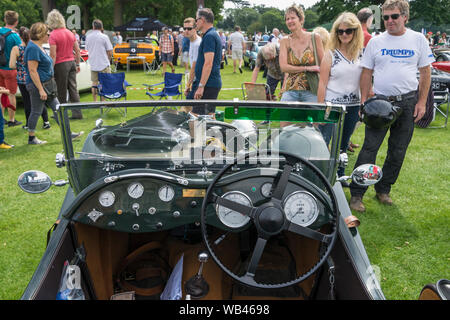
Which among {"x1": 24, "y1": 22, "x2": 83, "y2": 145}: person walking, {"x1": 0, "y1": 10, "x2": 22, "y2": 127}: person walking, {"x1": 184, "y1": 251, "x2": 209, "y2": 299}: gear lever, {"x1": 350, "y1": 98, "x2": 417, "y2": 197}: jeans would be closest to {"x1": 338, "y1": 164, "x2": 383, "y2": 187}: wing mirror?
{"x1": 184, "y1": 251, "x2": 209, "y2": 299}: gear lever

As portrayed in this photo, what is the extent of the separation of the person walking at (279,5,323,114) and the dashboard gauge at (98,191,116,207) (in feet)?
10.9

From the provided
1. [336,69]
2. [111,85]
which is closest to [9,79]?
[111,85]

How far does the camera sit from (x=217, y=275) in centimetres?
265

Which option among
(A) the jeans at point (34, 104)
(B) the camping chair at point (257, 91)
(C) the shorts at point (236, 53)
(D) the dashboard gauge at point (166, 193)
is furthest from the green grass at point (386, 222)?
(C) the shorts at point (236, 53)

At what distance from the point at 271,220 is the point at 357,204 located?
2771 mm

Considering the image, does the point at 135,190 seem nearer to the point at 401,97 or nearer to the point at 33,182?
the point at 33,182

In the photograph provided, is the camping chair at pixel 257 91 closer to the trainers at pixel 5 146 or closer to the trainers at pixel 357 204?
the trainers at pixel 357 204

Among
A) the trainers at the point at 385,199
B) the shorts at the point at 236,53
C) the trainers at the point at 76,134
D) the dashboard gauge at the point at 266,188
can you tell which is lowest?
the trainers at the point at 385,199

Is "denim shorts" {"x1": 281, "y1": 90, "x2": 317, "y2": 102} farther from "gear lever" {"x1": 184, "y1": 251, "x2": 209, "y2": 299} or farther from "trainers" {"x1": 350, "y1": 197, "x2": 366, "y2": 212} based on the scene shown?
"gear lever" {"x1": 184, "y1": 251, "x2": 209, "y2": 299}

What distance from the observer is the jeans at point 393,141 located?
4.15 meters

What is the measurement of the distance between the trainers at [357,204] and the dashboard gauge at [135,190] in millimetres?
2949

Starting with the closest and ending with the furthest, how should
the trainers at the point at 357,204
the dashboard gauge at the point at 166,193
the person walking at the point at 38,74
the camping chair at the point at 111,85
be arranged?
the dashboard gauge at the point at 166,193 < the trainers at the point at 357,204 < the person walking at the point at 38,74 < the camping chair at the point at 111,85
